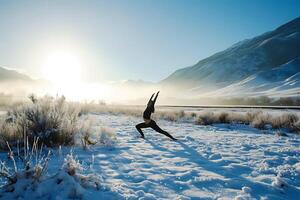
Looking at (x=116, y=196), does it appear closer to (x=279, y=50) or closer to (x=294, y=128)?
(x=294, y=128)

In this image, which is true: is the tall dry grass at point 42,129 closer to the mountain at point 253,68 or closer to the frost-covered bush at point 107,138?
the frost-covered bush at point 107,138

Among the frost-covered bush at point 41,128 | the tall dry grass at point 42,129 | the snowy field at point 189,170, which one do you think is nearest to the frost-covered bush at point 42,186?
the snowy field at point 189,170

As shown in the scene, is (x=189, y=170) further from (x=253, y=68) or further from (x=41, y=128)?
(x=253, y=68)

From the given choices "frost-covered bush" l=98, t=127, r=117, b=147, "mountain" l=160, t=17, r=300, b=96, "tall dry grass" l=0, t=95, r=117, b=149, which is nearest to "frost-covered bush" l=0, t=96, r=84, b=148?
"tall dry grass" l=0, t=95, r=117, b=149

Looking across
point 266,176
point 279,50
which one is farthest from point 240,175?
point 279,50

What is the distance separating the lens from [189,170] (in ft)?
22.3

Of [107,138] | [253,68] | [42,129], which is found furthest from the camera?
[253,68]

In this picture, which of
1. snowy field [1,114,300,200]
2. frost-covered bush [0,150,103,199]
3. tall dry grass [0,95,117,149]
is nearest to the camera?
frost-covered bush [0,150,103,199]

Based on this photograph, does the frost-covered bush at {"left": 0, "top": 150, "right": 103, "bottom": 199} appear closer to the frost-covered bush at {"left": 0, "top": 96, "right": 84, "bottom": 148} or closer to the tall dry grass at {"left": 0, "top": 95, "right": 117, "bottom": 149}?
the tall dry grass at {"left": 0, "top": 95, "right": 117, "bottom": 149}

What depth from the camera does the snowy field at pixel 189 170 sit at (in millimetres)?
5387

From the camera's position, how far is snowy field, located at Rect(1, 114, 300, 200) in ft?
17.7

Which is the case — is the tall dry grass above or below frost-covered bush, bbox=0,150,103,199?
above

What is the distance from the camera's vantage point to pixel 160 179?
6.07 m

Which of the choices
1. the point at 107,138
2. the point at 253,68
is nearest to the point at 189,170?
the point at 107,138
